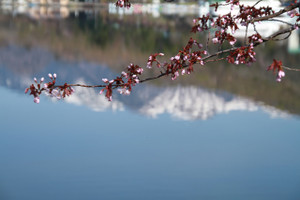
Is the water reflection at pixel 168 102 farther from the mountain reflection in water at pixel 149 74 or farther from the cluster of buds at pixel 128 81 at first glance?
the cluster of buds at pixel 128 81

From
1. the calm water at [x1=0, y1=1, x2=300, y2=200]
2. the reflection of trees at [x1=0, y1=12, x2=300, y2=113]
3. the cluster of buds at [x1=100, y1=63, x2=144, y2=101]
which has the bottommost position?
the reflection of trees at [x1=0, y1=12, x2=300, y2=113]

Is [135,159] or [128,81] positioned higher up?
[128,81]

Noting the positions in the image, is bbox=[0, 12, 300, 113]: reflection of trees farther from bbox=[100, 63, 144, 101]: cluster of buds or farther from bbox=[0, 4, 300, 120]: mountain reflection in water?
bbox=[100, 63, 144, 101]: cluster of buds

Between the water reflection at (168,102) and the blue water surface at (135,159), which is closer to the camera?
the blue water surface at (135,159)

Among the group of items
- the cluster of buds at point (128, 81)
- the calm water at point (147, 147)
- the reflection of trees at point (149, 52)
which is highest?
the cluster of buds at point (128, 81)

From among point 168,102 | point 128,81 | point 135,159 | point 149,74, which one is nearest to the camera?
point 128,81

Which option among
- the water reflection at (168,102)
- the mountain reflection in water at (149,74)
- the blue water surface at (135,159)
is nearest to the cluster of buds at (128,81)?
the blue water surface at (135,159)

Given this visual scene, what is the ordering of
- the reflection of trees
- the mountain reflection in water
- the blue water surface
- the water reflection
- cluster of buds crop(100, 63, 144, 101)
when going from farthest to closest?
the reflection of trees < the mountain reflection in water < the water reflection < the blue water surface < cluster of buds crop(100, 63, 144, 101)

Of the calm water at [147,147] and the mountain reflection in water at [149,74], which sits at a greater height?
the calm water at [147,147]

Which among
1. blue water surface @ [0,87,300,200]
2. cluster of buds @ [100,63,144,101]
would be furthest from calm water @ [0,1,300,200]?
cluster of buds @ [100,63,144,101]

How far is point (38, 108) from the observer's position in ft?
70.7

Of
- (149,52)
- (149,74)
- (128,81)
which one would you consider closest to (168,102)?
(149,52)

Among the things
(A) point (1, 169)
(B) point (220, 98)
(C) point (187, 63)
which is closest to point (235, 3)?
(C) point (187, 63)

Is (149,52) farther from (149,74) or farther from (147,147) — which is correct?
(147,147)
